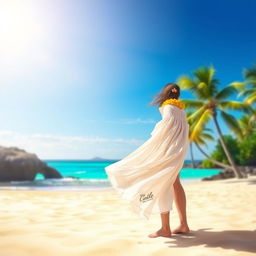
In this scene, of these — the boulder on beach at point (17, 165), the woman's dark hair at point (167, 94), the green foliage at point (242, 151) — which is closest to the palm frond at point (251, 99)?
the boulder on beach at point (17, 165)

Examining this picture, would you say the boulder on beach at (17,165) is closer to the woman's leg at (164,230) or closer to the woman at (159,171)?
the woman at (159,171)

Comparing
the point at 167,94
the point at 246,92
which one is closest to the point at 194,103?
the point at 246,92

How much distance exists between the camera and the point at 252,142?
55.8 metres

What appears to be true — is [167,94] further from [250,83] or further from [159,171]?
[250,83]

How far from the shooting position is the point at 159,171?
3.45 m

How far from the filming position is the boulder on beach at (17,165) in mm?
21688

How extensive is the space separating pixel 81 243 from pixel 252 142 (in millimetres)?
57321

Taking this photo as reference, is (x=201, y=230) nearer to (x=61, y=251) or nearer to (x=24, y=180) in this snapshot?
(x=61, y=251)

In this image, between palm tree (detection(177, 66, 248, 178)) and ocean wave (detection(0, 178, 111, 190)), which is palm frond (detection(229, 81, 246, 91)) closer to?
palm tree (detection(177, 66, 248, 178))

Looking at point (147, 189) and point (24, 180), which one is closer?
point (147, 189)

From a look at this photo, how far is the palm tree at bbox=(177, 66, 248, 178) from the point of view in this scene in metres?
19.5

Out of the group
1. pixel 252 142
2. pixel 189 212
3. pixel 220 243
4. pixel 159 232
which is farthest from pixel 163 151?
pixel 252 142

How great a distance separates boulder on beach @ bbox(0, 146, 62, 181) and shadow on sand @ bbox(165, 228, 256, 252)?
20.1 metres

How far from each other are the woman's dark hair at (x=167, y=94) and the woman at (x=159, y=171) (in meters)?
0.16
